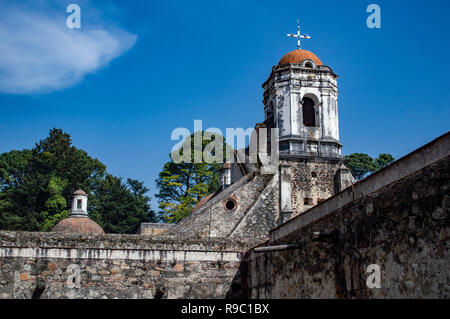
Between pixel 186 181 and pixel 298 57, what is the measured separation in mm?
21493

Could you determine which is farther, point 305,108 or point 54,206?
point 54,206

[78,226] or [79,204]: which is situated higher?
[79,204]

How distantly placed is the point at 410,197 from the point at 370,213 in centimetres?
111

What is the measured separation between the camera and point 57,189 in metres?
41.6

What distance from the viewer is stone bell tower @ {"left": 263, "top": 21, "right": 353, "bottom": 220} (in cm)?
2156

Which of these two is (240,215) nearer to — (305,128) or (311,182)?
(311,182)

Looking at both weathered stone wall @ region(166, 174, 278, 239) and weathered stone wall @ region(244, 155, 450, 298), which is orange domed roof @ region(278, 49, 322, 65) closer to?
weathered stone wall @ region(166, 174, 278, 239)

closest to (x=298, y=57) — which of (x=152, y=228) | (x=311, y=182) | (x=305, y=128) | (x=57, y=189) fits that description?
(x=305, y=128)

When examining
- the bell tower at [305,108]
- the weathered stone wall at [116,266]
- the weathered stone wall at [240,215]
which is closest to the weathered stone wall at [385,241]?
the weathered stone wall at [116,266]

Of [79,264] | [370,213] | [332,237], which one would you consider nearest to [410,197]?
[370,213]

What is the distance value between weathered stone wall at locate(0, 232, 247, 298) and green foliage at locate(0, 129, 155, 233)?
29.3 meters

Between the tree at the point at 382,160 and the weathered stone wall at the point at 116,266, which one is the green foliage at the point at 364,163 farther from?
the weathered stone wall at the point at 116,266

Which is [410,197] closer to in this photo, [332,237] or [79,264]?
[332,237]

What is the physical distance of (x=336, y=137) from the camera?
75.3ft
